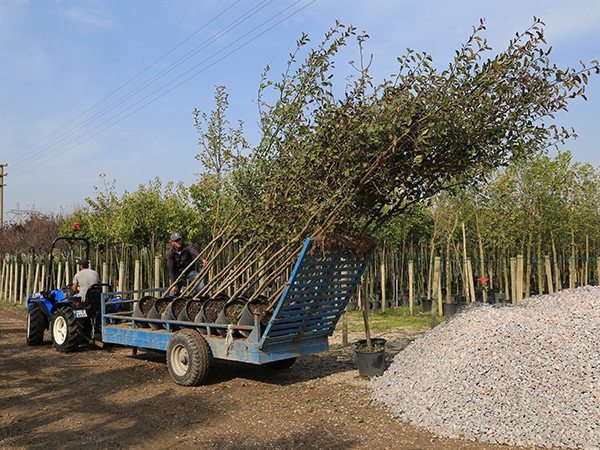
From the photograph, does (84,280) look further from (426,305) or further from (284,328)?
(426,305)

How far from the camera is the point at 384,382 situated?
6.59 meters

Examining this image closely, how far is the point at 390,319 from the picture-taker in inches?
547

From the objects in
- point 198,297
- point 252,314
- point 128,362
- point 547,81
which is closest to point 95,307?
point 128,362

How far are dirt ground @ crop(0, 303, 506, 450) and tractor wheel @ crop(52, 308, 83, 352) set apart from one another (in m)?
0.36

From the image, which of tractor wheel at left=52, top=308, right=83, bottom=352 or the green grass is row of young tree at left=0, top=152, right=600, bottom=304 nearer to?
the green grass

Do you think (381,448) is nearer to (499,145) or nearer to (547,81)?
(499,145)

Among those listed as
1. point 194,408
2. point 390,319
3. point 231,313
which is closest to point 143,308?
point 231,313

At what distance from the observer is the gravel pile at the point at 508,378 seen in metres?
5.04

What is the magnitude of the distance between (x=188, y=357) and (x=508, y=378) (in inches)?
148

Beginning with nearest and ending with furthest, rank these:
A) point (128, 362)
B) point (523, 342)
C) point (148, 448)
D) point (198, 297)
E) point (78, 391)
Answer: point (148, 448), point (523, 342), point (78, 391), point (198, 297), point (128, 362)

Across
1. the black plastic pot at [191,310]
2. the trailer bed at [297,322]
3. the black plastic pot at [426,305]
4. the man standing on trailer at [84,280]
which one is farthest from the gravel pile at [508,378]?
the black plastic pot at [426,305]

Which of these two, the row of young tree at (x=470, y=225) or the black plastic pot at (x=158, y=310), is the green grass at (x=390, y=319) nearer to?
the row of young tree at (x=470, y=225)

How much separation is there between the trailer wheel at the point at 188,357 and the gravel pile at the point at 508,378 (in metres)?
2.12

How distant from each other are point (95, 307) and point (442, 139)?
252 inches
